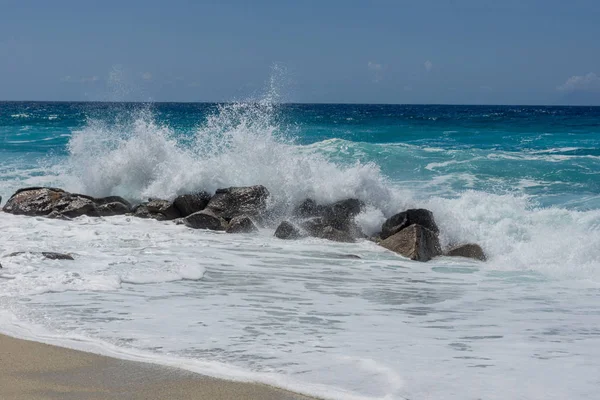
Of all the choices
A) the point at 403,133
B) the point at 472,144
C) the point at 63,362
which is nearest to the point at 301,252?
the point at 63,362

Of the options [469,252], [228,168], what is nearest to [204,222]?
[228,168]

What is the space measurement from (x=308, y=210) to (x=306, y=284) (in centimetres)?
383

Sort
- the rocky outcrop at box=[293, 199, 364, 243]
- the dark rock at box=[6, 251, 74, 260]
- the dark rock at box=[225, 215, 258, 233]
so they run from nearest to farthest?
the dark rock at box=[6, 251, 74, 260], the rocky outcrop at box=[293, 199, 364, 243], the dark rock at box=[225, 215, 258, 233]

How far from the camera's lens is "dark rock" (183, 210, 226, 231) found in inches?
421

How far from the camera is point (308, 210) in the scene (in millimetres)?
11023

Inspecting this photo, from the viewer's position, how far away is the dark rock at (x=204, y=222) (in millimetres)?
10688

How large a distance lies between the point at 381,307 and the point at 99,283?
2.41 m

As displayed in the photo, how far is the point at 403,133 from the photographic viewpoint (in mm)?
32906

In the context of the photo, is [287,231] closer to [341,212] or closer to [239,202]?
[341,212]

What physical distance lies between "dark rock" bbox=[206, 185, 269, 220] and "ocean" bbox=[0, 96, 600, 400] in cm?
29

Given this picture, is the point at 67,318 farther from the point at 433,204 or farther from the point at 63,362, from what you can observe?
the point at 433,204

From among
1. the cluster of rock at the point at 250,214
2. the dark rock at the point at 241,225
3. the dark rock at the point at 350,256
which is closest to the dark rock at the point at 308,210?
the cluster of rock at the point at 250,214

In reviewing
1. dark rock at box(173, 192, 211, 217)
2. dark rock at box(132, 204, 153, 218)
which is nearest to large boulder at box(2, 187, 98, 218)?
dark rock at box(132, 204, 153, 218)

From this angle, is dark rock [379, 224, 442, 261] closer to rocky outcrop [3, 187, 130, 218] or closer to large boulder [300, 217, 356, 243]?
large boulder [300, 217, 356, 243]
